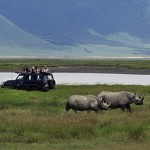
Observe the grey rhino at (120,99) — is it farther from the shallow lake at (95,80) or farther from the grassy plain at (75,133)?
the shallow lake at (95,80)

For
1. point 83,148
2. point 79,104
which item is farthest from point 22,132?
point 79,104

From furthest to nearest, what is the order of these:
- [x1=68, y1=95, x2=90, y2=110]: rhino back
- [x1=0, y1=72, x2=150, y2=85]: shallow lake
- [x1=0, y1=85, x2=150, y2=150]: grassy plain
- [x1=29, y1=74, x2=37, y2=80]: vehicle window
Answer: [x1=0, y1=72, x2=150, y2=85]: shallow lake
[x1=29, y1=74, x2=37, y2=80]: vehicle window
[x1=68, y1=95, x2=90, y2=110]: rhino back
[x1=0, y1=85, x2=150, y2=150]: grassy plain

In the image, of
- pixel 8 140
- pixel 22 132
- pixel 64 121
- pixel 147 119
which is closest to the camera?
pixel 8 140

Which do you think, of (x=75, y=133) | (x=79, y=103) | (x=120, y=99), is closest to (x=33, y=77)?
(x=120, y=99)

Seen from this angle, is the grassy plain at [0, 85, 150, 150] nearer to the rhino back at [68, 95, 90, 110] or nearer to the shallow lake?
the rhino back at [68, 95, 90, 110]

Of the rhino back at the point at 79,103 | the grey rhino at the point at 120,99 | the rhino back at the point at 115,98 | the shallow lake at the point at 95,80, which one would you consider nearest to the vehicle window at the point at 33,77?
the shallow lake at the point at 95,80

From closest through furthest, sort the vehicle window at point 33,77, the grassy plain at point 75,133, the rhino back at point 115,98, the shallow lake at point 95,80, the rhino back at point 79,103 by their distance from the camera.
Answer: the grassy plain at point 75,133 → the rhino back at point 79,103 → the rhino back at point 115,98 → the vehicle window at point 33,77 → the shallow lake at point 95,80

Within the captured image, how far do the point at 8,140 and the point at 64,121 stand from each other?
10.1 ft

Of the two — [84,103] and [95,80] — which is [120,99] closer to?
[84,103]

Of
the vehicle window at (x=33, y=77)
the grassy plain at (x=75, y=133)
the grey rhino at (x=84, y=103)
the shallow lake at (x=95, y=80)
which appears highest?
the vehicle window at (x=33, y=77)

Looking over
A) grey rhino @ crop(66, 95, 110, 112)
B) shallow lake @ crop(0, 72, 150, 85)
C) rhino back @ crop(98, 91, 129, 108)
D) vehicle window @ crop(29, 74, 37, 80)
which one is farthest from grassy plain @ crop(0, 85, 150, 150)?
shallow lake @ crop(0, 72, 150, 85)

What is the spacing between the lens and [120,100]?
85.0ft

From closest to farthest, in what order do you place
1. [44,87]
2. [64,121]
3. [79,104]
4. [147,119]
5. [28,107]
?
[64,121], [147,119], [79,104], [28,107], [44,87]

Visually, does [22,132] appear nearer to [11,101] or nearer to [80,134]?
[80,134]
